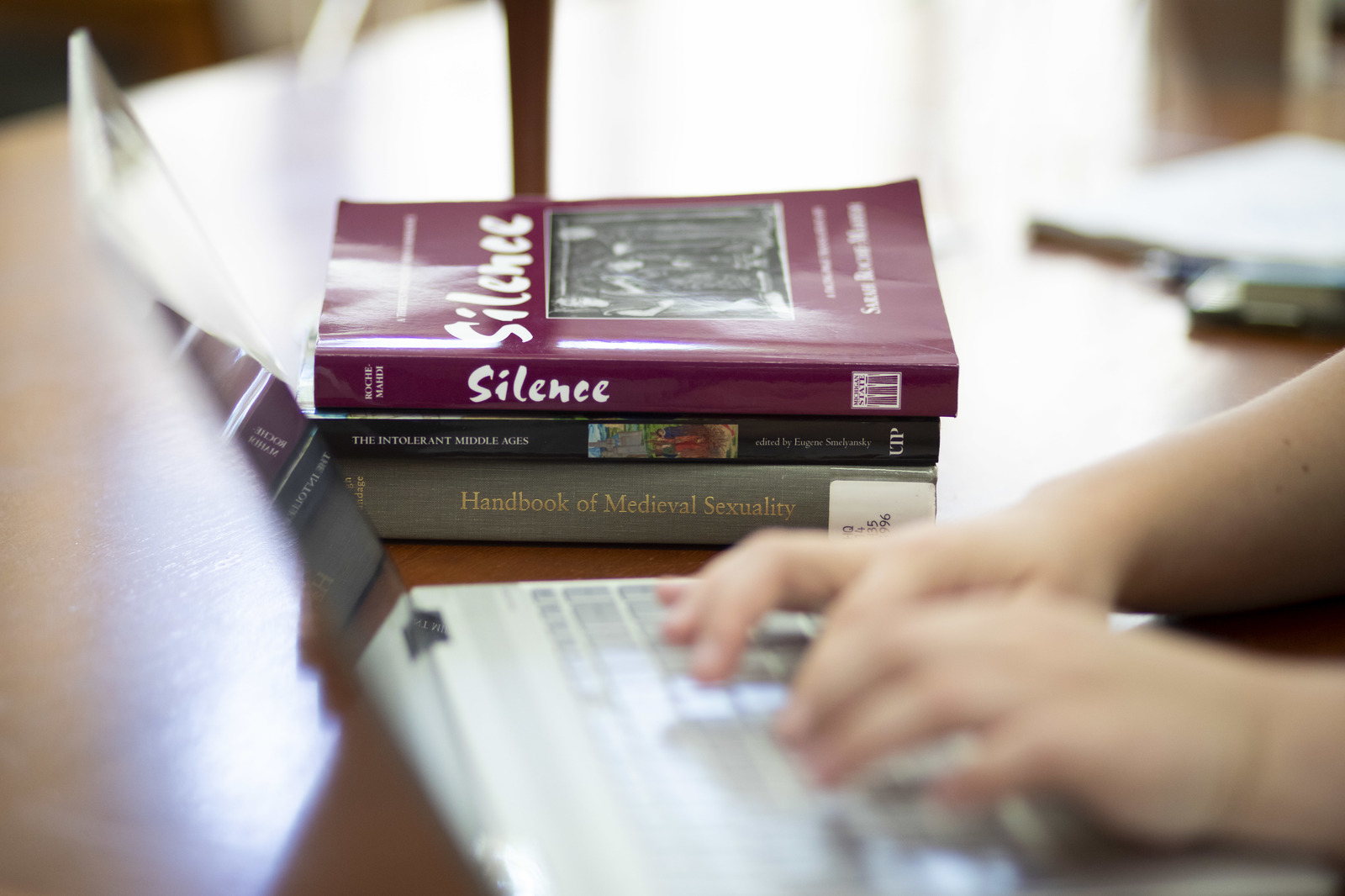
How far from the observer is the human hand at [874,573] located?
0.36m

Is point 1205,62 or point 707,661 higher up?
point 1205,62

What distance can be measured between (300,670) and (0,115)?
262 centimetres

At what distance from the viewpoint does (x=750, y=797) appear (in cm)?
32

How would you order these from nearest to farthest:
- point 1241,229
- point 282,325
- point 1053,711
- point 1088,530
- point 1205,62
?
point 1053,711, point 1088,530, point 282,325, point 1241,229, point 1205,62

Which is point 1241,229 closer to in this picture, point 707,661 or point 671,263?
point 671,263

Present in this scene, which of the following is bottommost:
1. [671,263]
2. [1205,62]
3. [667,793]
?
[667,793]

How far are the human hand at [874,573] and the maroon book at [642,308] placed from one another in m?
0.10

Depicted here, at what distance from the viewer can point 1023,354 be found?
746 millimetres

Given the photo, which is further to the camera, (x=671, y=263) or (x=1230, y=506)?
(x=671, y=263)

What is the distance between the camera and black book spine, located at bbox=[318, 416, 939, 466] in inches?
19.7

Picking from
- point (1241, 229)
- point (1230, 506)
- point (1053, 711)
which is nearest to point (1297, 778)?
point (1053, 711)

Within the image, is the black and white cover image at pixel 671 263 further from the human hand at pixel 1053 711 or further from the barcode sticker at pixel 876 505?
the human hand at pixel 1053 711

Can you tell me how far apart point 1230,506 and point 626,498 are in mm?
245

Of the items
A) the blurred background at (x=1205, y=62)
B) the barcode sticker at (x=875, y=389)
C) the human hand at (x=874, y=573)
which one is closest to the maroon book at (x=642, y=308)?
the barcode sticker at (x=875, y=389)
